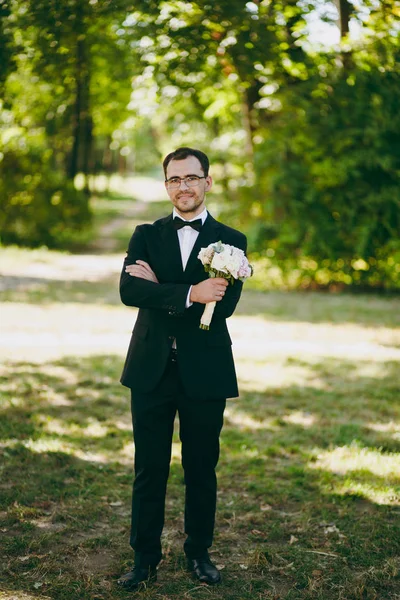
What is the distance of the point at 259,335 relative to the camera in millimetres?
10562

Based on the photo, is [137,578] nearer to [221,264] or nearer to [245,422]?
[221,264]

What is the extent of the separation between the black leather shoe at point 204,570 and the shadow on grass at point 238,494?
70 mm

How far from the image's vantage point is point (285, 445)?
6.11 meters

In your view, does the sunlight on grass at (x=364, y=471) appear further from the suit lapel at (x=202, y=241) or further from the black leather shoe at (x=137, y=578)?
the suit lapel at (x=202, y=241)

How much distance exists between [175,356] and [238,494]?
1.97 metres

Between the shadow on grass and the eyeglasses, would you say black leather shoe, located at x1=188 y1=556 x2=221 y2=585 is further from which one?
the eyeglasses

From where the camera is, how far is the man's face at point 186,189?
11.7ft

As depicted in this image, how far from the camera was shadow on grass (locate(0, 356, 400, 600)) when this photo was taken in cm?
388

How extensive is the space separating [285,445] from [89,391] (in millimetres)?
2441

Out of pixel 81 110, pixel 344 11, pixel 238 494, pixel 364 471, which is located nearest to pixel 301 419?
pixel 364 471

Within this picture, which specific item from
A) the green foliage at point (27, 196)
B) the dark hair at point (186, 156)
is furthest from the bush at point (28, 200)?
the dark hair at point (186, 156)

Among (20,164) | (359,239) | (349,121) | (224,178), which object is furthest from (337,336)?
(20,164)

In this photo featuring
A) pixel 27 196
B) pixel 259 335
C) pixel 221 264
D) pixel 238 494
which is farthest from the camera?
pixel 27 196

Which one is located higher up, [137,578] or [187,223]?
[187,223]
